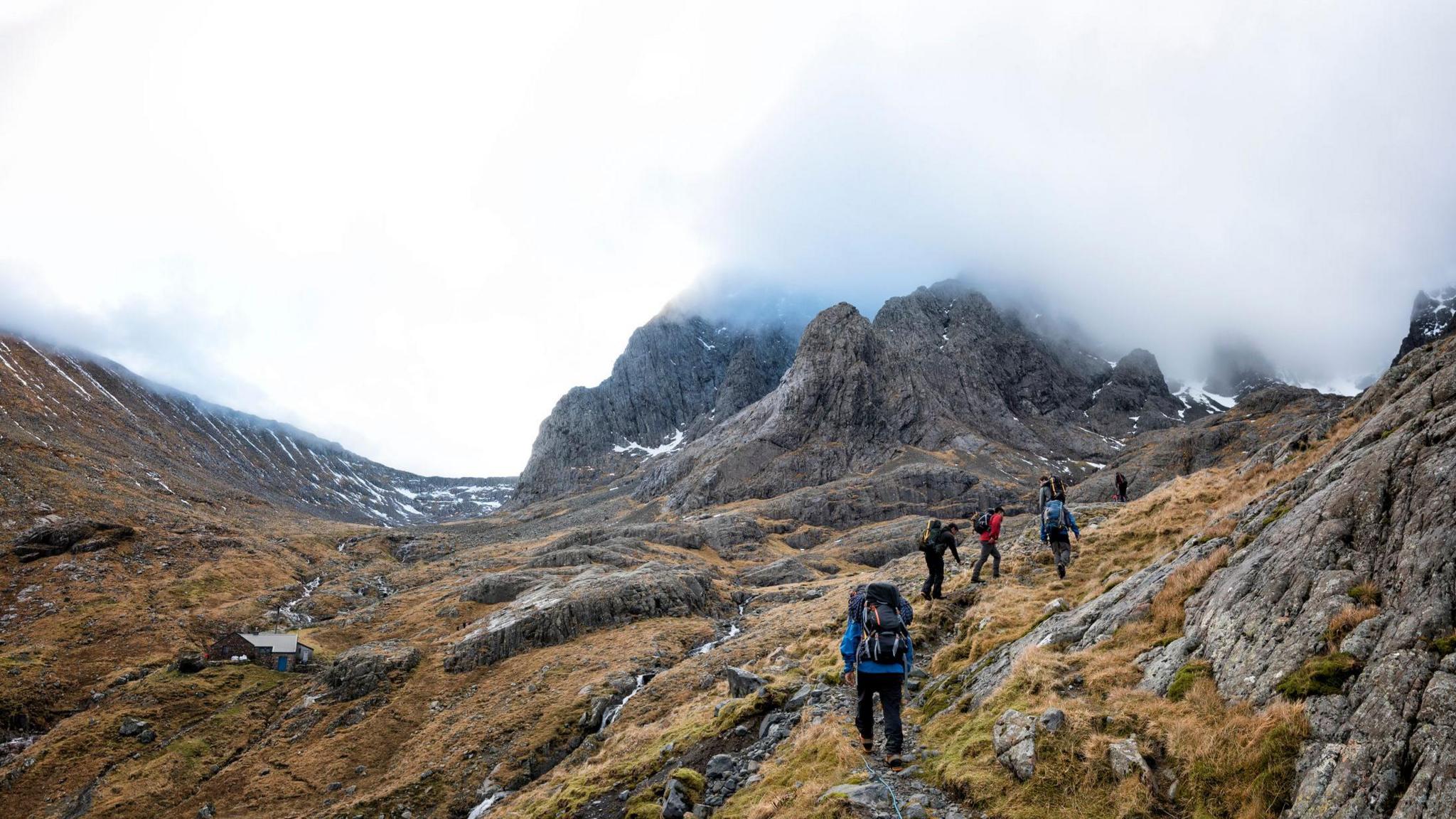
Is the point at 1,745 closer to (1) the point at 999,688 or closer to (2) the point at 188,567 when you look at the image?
(2) the point at 188,567

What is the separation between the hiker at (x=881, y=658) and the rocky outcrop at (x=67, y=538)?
11912cm

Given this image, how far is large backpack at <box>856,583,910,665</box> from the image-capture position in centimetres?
1250

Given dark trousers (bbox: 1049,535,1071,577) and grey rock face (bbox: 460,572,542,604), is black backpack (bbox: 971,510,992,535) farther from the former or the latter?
grey rock face (bbox: 460,572,542,604)

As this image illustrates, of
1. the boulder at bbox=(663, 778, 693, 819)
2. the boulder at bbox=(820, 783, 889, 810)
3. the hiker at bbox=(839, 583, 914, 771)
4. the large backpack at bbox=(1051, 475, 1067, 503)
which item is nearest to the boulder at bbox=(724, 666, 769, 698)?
the boulder at bbox=(663, 778, 693, 819)

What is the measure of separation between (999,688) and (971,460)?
179 meters

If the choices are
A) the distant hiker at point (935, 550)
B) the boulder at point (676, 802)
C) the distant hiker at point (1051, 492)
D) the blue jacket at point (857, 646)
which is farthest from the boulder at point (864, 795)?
the distant hiker at point (1051, 492)

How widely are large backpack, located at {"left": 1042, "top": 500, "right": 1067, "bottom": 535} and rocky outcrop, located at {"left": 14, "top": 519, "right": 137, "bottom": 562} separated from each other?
121 metres

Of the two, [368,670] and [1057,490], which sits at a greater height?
[1057,490]

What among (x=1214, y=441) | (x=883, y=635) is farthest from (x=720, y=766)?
(x=1214, y=441)

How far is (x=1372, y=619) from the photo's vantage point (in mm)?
8508

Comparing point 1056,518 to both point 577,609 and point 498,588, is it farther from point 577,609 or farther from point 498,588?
point 498,588

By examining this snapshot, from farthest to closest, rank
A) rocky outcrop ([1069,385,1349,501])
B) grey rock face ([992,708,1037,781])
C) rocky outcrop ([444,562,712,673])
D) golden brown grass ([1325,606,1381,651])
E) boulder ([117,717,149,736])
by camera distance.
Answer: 1. rocky outcrop ([1069,385,1349,501])
2. rocky outcrop ([444,562,712,673])
3. boulder ([117,717,149,736])
4. grey rock face ([992,708,1037,781])
5. golden brown grass ([1325,606,1381,651])

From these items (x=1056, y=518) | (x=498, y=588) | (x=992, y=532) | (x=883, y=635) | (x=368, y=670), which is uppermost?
(x=1056, y=518)

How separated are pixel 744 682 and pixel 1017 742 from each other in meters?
13.2
